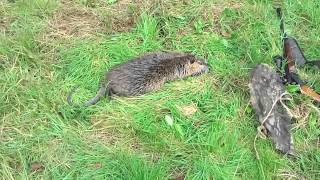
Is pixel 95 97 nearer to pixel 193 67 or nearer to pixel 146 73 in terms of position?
pixel 146 73

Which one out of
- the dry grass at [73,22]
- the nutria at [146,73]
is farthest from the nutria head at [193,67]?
the dry grass at [73,22]

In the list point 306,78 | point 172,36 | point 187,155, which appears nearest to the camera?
point 187,155

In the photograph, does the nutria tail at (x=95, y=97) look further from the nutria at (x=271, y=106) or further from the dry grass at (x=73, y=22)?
the nutria at (x=271, y=106)

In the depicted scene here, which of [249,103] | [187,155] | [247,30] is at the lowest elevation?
[187,155]

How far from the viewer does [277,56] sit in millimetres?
4312

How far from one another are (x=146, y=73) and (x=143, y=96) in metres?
0.20

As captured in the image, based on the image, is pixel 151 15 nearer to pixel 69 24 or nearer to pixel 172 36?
pixel 172 36

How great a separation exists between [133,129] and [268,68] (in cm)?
128

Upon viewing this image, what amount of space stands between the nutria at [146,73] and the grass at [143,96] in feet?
0.23

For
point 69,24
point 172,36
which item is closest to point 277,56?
point 172,36

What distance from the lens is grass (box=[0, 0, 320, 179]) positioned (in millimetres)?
3488

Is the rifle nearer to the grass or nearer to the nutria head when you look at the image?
the grass

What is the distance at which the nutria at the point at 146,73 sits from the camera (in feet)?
13.1

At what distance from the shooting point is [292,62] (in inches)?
167
